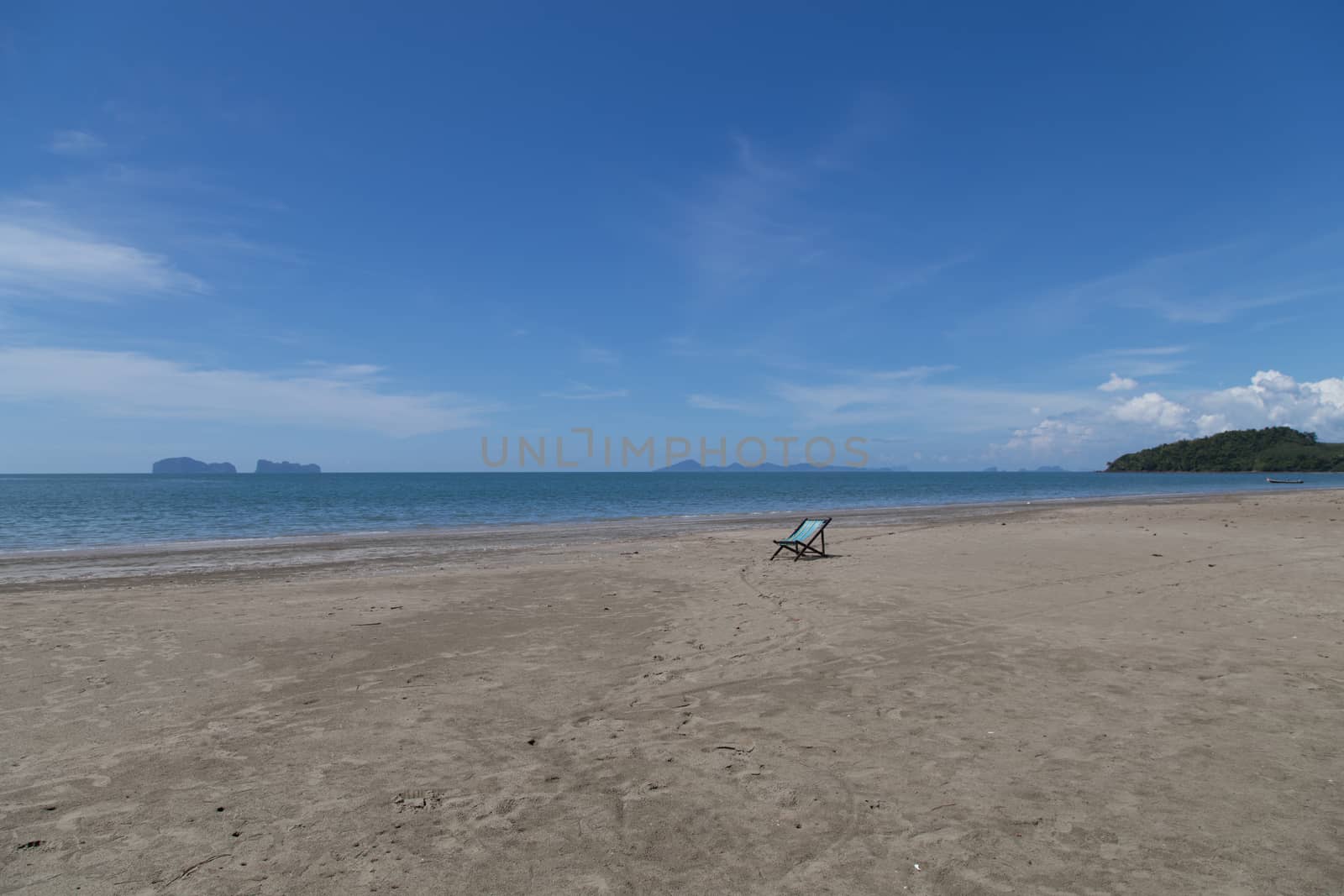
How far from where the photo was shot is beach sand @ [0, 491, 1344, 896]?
152 inches

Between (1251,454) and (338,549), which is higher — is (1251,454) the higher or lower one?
the higher one

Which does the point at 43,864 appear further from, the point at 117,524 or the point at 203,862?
the point at 117,524

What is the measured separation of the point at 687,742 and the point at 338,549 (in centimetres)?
1976

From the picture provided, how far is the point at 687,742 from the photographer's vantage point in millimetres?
5539

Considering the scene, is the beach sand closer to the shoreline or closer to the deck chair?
the deck chair

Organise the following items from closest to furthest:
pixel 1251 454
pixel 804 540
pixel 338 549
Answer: pixel 804 540 < pixel 338 549 < pixel 1251 454

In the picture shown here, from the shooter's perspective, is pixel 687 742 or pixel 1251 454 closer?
pixel 687 742

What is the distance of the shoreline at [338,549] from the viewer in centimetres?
1711

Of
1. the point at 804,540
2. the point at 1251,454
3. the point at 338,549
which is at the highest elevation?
the point at 1251,454

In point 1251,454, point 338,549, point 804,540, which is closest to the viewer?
point 804,540

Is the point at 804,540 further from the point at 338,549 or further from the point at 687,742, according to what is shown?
the point at 338,549

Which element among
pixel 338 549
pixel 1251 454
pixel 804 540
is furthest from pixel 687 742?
pixel 1251 454

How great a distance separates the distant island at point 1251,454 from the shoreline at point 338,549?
161 m

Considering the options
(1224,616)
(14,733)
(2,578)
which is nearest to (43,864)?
(14,733)
